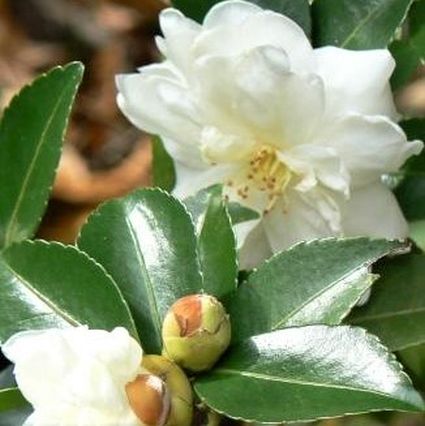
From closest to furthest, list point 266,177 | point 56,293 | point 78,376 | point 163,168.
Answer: point 78,376 < point 56,293 < point 266,177 < point 163,168

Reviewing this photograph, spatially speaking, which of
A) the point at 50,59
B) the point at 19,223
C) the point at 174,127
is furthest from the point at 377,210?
the point at 50,59

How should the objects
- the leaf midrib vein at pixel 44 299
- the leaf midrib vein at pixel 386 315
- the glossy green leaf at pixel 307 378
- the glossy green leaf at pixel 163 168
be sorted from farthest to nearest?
the glossy green leaf at pixel 163 168, the leaf midrib vein at pixel 386 315, the leaf midrib vein at pixel 44 299, the glossy green leaf at pixel 307 378

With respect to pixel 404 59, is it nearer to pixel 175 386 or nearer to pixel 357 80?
pixel 357 80

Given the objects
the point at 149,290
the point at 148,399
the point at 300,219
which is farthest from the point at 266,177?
the point at 148,399

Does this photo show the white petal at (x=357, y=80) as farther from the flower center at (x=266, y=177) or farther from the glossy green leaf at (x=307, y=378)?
the glossy green leaf at (x=307, y=378)

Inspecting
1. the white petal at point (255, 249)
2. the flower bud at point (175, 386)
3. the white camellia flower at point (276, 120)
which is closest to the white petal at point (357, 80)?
the white camellia flower at point (276, 120)
